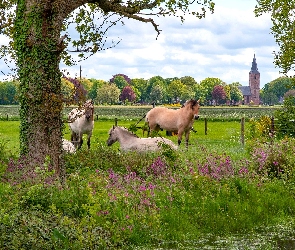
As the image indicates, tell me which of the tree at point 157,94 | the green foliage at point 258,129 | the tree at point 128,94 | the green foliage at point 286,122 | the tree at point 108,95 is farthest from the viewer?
the tree at point 128,94

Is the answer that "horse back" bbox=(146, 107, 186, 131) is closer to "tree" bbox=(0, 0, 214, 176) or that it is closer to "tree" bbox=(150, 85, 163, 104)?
"tree" bbox=(0, 0, 214, 176)

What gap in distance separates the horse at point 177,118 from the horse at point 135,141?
6.71 meters

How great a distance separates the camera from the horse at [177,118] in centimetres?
2956

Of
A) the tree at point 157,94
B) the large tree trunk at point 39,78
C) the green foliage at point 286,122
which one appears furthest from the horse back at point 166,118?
the tree at point 157,94

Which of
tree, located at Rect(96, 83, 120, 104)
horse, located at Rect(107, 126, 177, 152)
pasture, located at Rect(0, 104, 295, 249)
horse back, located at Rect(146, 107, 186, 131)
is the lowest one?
pasture, located at Rect(0, 104, 295, 249)

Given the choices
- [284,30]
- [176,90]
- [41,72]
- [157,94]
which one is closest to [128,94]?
[157,94]

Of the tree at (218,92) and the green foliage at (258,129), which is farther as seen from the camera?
the tree at (218,92)

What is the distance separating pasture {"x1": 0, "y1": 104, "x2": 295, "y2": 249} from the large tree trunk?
39.5 inches

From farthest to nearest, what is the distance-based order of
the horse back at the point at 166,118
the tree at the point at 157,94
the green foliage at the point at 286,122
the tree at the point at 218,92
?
the tree at the point at 218,92
the tree at the point at 157,94
the green foliage at the point at 286,122
the horse back at the point at 166,118

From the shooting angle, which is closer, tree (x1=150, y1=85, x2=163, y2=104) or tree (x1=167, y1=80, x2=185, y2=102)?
tree (x1=167, y1=80, x2=185, y2=102)

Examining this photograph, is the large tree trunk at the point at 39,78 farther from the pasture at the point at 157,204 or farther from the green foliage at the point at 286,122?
the green foliage at the point at 286,122

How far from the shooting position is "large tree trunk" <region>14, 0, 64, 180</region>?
18.1 m

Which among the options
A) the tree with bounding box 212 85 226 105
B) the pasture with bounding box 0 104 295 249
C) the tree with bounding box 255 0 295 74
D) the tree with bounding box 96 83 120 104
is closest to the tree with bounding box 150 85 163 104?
the tree with bounding box 96 83 120 104

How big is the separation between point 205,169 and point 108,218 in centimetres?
502
